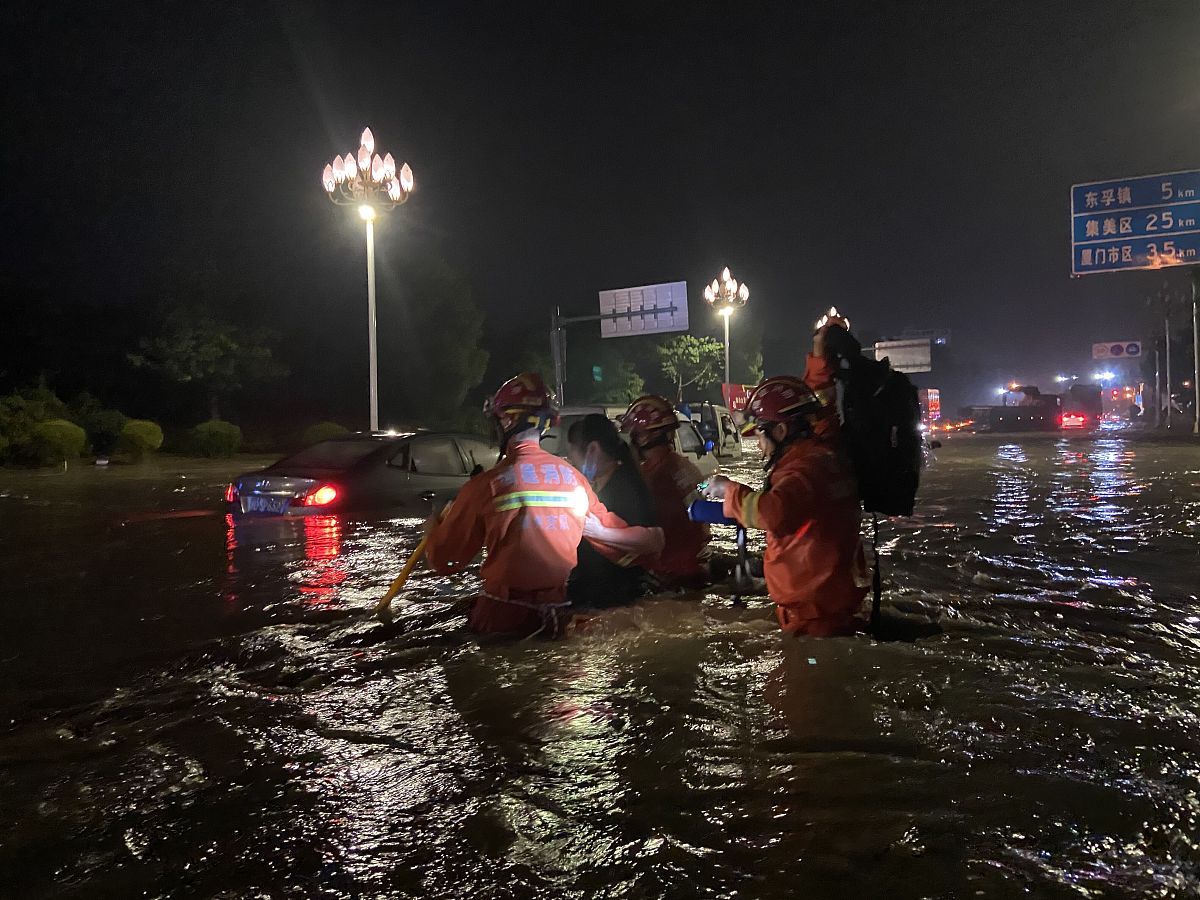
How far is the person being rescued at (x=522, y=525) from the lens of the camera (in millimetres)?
4727

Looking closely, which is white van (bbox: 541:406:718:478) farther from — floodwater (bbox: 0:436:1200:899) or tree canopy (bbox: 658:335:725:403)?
tree canopy (bbox: 658:335:725:403)

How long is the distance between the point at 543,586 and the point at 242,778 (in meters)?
1.90

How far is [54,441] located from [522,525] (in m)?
24.9

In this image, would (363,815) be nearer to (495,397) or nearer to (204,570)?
(495,397)

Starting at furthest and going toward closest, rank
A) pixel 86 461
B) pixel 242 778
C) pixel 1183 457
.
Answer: pixel 86 461 → pixel 1183 457 → pixel 242 778

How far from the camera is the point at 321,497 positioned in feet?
29.7

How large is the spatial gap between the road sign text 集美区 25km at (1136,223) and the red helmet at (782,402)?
997 inches

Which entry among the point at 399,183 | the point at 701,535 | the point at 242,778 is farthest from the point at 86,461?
the point at 242,778

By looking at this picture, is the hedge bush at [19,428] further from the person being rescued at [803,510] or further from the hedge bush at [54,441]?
the person being rescued at [803,510]

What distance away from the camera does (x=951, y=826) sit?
2.99 meters

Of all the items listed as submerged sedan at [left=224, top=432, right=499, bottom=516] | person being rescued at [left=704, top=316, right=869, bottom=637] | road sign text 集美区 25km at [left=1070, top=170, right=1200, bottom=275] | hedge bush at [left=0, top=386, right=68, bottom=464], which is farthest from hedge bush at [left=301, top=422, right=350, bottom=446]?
Answer: person being rescued at [left=704, top=316, right=869, bottom=637]

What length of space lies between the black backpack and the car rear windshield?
19.3 feet

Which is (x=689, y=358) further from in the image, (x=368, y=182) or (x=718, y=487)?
(x=718, y=487)

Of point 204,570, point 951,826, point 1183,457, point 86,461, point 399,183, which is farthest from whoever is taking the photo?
point 86,461
